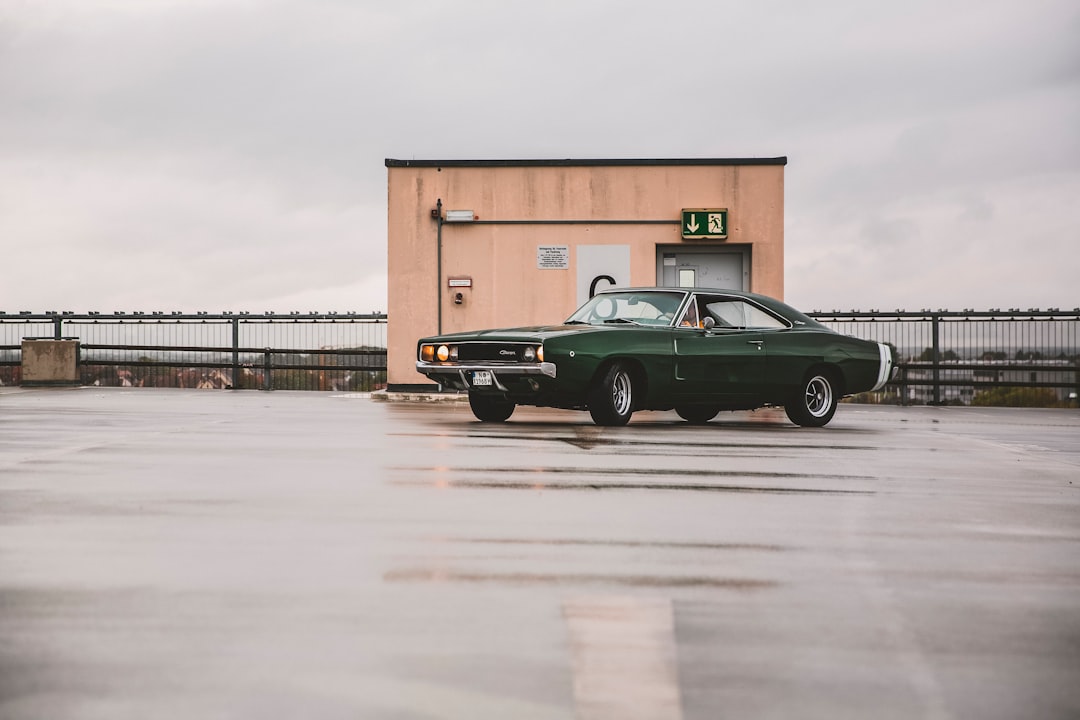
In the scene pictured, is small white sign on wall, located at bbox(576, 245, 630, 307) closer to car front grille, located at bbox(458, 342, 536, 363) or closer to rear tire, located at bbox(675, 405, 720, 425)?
rear tire, located at bbox(675, 405, 720, 425)

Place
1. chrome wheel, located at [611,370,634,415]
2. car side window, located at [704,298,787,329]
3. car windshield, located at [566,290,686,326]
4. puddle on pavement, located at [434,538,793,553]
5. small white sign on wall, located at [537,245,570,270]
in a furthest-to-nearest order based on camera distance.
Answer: small white sign on wall, located at [537,245,570,270], car side window, located at [704,298,787,329], car windshield, located at [566,290,686,326], chrome wheel, located at [611,370,634,415], puddle on pavement, located at [434,538,793,553]

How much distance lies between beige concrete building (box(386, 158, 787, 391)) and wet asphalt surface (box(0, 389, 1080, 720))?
12.3 meters

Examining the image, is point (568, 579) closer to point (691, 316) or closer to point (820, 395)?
point (691, 316)

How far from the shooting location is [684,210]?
827 inches

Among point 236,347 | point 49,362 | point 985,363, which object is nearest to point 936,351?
point 985,363

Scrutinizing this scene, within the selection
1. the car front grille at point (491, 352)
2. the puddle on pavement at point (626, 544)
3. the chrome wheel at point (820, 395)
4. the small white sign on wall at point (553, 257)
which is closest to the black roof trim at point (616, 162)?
the small white sign on wall at point (553, 257)

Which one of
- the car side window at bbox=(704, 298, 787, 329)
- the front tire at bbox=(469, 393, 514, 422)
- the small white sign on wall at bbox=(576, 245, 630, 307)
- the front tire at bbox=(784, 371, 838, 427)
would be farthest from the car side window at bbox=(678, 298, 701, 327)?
the small white sign on wall at bbox=(576, 245, 630, 307)

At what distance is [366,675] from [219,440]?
23.6 ft

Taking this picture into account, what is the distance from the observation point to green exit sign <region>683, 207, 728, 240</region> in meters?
21.0

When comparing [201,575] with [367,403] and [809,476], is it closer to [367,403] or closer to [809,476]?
[809,476]

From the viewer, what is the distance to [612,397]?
12117 millimetres

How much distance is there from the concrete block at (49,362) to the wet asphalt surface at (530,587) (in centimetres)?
1658

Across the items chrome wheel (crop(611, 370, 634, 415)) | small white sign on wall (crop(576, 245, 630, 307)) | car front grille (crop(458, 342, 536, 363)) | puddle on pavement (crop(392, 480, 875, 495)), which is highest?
small white sign on wall (crop(576, 245, 630, 307))

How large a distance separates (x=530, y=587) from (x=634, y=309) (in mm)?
8880
